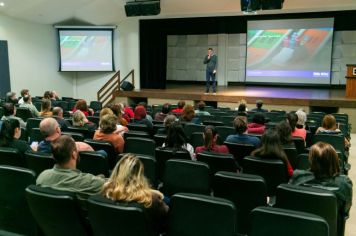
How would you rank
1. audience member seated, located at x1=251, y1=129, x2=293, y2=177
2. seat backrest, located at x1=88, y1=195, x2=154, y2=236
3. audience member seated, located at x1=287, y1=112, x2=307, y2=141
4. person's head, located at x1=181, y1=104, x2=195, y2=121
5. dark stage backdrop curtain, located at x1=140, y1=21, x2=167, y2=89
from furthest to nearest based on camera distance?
dark stage backdrop curtain, located at x1=140, y1=21, x2=167, y2=89, person's head, located at x1=181, y1=104, x2=195, y2=121, audience member seated, located at x1=287, y1=112, x2=307, y2=141, audience member seated, located at x1=251, y1=129, x2=293, y2=177, seat backrest, located at x1=88, y1=195, x2=154, y2=236

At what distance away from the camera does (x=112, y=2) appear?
1233 centimetres

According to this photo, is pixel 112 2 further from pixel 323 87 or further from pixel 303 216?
pixel 303 216

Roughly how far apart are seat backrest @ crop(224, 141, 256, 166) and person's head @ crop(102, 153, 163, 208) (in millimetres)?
2123

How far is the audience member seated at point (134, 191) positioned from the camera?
2.12m

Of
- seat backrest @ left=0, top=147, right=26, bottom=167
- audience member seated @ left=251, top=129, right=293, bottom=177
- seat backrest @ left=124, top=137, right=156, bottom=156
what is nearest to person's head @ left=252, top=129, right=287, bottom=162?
audience member seated @ left=251, top=129, right=293, bottom=177

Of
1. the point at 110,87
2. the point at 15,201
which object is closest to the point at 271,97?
the point at 110,87

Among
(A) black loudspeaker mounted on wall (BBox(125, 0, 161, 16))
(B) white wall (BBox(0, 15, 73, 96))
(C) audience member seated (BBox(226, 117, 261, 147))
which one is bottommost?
(C) audience member seated (BBox(226, 117, 261, 147))

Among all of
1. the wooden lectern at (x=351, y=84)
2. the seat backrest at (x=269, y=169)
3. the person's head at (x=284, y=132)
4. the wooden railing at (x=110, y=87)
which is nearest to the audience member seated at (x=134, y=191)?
the seat backrest at (x=269, y=169)

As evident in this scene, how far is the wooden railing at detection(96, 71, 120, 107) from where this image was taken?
13445 millimetres

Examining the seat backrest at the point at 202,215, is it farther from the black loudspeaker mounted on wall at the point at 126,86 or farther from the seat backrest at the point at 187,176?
the black loudspeaker mounted on wall at the point at 126,86

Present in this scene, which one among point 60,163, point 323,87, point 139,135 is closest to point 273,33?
point 323,87

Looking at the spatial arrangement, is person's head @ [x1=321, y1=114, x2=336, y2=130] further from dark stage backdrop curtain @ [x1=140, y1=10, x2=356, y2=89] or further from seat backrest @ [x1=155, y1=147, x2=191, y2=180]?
dark stage backdrop curtain @ [x1=140, y1=10, x2=356, y2=89]

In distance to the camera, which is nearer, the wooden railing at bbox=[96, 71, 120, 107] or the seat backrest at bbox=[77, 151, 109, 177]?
the seat backrest at bbox=[77, 151, 109, 177]

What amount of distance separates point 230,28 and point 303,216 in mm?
12416
